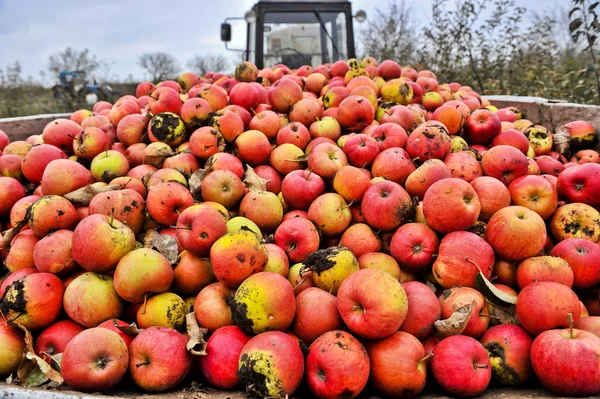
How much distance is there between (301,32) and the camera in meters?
7.73

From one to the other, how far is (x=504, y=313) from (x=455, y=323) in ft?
1.25

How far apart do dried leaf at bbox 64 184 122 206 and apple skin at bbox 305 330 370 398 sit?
169 centimetres

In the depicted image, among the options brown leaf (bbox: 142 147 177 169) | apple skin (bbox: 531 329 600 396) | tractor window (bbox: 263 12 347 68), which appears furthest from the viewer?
tractor window (bbox: 263 12 347 68)

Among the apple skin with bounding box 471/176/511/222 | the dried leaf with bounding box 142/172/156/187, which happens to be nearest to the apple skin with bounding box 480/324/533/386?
the apple skin with bounding box 471/176/511/222

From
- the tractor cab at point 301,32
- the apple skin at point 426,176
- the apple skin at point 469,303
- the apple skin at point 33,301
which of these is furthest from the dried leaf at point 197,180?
the tractor cab at point 301,32

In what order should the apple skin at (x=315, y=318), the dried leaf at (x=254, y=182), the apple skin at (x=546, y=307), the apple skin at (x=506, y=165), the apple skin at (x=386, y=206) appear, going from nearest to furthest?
the apple skin at (x=546, y=307)
the apple skin at (x=315, y=318)
the apple skin at (x=386, y=206)
the apple skin at (x=506, y=165)
the dried leaf at (x=254, y=182)

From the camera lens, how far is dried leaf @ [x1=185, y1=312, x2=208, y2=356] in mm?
1896

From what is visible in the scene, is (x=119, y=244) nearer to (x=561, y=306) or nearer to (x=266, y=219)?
(x=266, y=219)

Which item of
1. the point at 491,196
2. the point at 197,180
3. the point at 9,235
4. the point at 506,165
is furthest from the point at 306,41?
the point at 9,235

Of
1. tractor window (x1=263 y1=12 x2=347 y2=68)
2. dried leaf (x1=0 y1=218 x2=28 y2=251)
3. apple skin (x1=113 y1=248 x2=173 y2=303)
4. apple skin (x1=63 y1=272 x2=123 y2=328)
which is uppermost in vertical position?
tractor window (x1=263 y1=12 x2=347 y2=68)

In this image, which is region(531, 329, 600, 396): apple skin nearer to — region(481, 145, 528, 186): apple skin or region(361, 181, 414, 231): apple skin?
region(361, 181, 414, 231): apple skin

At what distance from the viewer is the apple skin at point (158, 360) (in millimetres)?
1833

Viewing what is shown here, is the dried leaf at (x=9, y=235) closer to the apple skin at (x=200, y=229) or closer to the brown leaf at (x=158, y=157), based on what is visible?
the brown leaf at (x=158, y=157)

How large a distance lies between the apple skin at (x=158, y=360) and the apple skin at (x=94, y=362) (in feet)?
0.19
